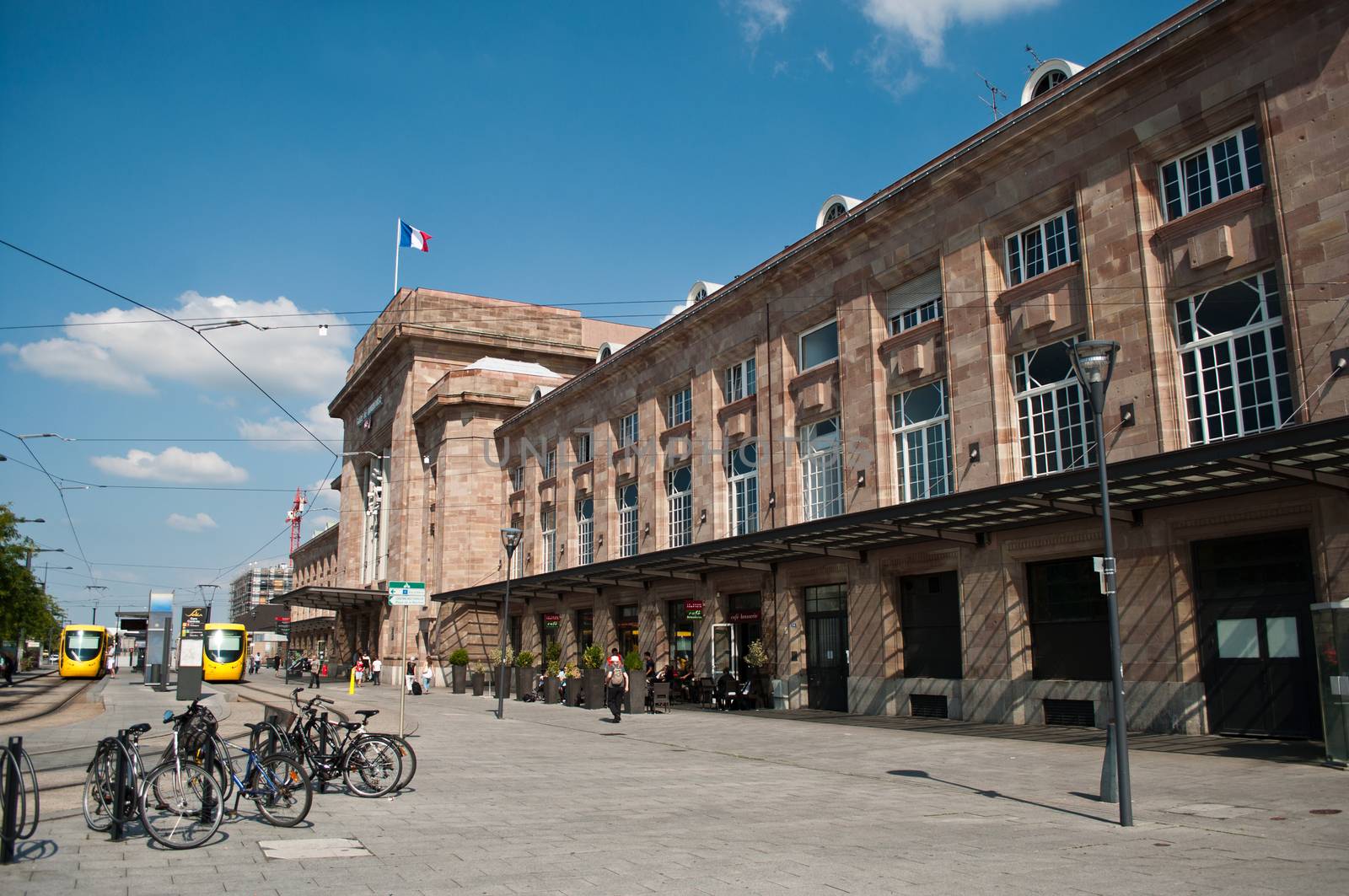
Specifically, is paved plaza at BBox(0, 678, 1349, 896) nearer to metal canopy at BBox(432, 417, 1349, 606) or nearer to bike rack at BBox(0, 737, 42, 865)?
bike rack at BBox(0, 737, 42, 865)

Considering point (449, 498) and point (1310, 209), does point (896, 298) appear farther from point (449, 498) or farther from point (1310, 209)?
point (449, 498)

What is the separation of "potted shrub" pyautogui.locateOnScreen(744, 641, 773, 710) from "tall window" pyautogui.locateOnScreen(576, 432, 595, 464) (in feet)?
52.6

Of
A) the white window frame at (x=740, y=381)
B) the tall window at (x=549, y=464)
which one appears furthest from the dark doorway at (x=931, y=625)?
the tall window at (x=549, y=464)

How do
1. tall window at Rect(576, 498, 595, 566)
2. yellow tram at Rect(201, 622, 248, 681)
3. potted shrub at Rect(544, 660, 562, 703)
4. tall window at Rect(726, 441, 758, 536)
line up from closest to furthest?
1. tall window at Rect(726, 441, 758, 536)
2. potted shrub at Rect(544, 660, 562, 703)
3. tall window at Rect(576, 498, 595, 566)
4. yellow tram at Rect(201, 622, 248, 681)

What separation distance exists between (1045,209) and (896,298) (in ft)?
16.3

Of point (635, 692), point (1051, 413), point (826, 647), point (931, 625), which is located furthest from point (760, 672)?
point (1051, 413)

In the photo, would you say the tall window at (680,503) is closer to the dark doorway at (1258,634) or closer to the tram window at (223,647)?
the dark doorway at (1258,634)

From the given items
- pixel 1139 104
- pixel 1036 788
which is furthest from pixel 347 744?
pixel 1139 104

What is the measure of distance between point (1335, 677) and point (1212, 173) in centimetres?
956

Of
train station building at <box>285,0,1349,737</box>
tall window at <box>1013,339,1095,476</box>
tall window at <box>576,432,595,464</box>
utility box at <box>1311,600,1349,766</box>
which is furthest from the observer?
tall window at <box>576,432,595,464</box>

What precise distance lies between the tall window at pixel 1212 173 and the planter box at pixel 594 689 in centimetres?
1975

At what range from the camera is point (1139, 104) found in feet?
65.3

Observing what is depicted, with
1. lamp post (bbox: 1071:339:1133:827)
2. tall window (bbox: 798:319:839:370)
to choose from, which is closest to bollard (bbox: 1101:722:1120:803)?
lamp post (bbox: 1071:339:1133:827)

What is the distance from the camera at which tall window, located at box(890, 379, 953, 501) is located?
24.3 m
